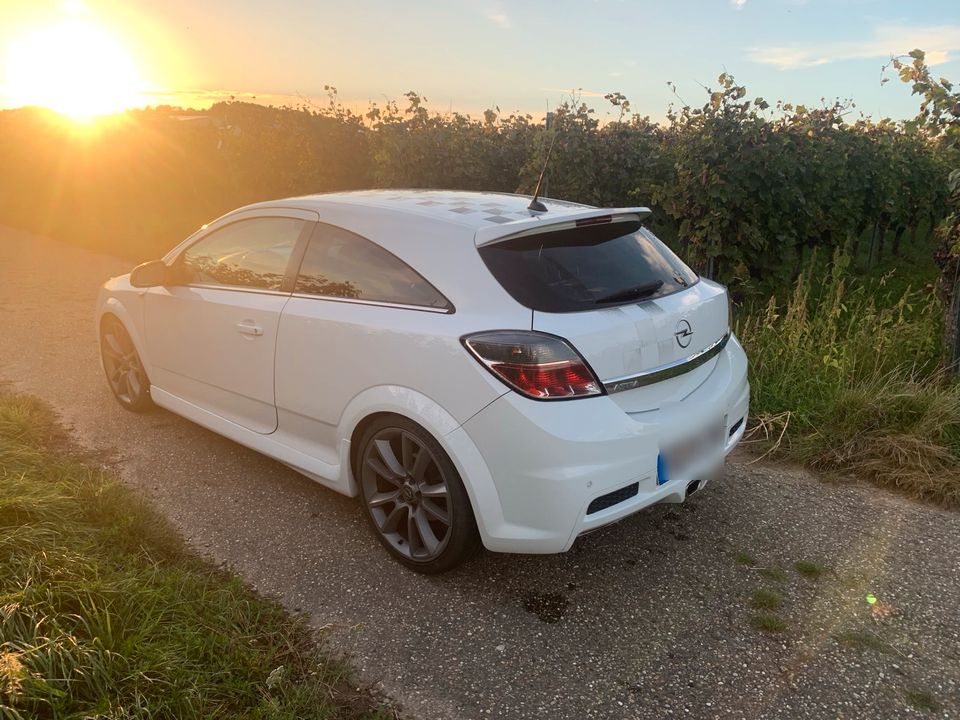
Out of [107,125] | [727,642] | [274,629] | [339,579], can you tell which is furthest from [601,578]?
[107,125]

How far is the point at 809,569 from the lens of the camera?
3.19 meters

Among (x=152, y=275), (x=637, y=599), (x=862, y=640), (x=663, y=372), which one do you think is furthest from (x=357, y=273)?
(x=862, y=640)

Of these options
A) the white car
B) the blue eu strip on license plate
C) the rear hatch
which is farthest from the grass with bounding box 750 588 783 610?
the rear hatch

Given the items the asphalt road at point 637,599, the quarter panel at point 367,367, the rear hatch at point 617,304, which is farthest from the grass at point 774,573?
the quarter panel at point 367,367

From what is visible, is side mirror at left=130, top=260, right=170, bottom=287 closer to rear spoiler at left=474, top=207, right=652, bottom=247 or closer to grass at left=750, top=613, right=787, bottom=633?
rear spoiler at left=474, top=207, right=652, bottom=247

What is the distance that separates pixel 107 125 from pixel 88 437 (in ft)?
71.7

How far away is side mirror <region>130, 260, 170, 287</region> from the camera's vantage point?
13.9ft

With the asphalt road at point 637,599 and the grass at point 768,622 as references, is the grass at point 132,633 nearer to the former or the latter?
the asphalt road at point 637,599

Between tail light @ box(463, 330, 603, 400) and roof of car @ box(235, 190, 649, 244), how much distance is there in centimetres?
49

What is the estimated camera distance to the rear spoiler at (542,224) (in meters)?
2.87

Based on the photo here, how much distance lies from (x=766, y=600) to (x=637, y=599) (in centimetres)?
52

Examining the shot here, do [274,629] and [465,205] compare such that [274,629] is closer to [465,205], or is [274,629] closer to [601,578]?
[601,578]

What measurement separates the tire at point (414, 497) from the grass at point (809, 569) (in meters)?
1.46

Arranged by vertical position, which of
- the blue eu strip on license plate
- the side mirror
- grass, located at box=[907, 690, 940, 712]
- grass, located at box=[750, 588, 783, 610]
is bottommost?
grass, located at box=[907, 690, 940, 712]
